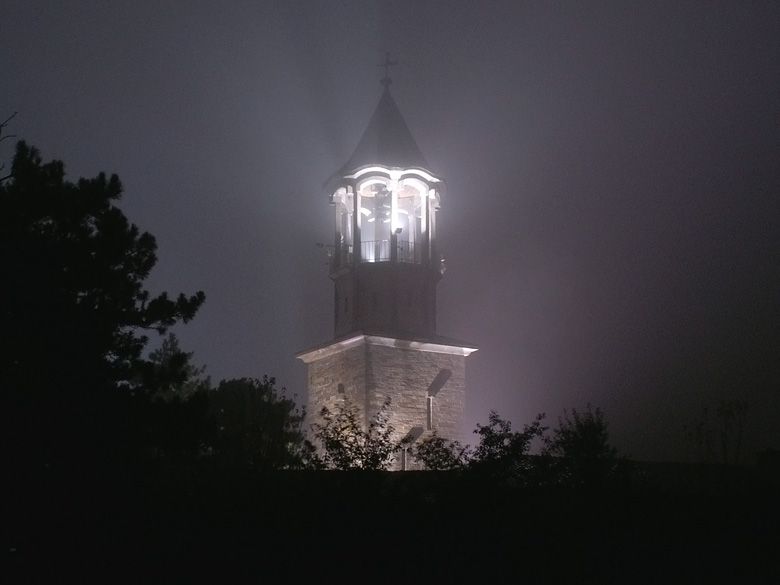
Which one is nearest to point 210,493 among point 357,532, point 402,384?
point 357,532

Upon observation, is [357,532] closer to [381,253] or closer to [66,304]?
[66,304]

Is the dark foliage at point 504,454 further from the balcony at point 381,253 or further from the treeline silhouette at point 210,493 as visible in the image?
the balcony at point 381,253

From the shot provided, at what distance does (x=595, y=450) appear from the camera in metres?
20.6

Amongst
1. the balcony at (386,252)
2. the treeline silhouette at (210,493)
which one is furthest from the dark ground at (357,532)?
the balcony at (386,252)

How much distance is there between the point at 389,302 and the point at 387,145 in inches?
200

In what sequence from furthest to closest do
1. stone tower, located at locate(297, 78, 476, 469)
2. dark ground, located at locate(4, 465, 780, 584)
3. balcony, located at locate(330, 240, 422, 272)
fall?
1. balcony, located at locate(330, 240, 422, 272)
2. stone tower, located at locate(297, 78, 476, 469)
3. dark ground, located at locate(4, 465, 780, 584)

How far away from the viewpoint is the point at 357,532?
16297 millimetres

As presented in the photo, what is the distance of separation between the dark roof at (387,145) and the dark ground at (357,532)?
1801 centimetres

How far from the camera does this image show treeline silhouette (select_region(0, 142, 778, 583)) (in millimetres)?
16141

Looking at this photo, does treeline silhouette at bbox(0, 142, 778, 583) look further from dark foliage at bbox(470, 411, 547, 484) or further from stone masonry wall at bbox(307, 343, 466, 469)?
stone masonry wall at bbox(307, 343, 466, 469)

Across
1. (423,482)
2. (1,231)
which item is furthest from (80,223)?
(423,482)

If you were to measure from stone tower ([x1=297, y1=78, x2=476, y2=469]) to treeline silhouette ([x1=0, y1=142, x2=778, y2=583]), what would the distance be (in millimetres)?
12280

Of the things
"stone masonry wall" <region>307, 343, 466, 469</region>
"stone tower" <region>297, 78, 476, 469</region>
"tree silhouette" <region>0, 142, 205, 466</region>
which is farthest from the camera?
"stone tower" <region>297, 78, 476, 469</region>

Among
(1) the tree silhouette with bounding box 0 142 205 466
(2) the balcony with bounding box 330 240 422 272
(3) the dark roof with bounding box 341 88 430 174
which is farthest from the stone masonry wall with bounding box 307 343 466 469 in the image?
(1) the tree silhouette with bounding box 0 142 205 466
